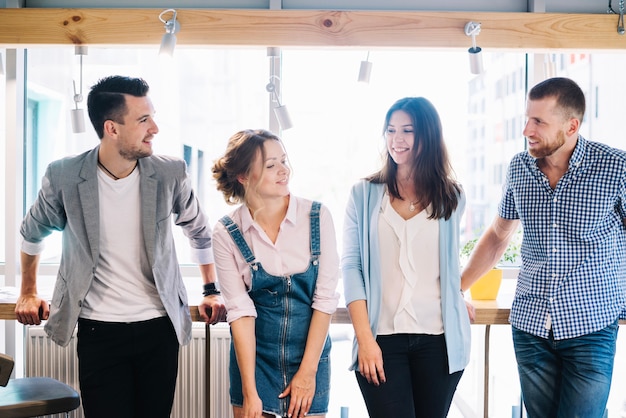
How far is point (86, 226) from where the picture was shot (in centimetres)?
195

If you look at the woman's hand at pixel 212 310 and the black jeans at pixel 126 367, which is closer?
the black jeans at pixel 126 367

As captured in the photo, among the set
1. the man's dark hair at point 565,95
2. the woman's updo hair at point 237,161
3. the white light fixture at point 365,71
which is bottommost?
the woman's updo hair at point 237,161

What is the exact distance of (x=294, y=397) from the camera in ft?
5.92

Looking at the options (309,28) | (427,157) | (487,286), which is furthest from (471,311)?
(309,28)

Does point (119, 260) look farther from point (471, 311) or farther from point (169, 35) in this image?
point (471, 311)

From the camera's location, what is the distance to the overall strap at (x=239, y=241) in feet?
6.08

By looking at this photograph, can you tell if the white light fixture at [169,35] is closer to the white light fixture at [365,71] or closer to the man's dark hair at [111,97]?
the man's dark hair at [111,97]

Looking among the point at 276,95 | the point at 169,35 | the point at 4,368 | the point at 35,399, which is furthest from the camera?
the point at 276,95

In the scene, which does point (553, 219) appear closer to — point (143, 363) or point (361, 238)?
point (361, 238)

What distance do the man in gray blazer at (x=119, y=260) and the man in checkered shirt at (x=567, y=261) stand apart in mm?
1192

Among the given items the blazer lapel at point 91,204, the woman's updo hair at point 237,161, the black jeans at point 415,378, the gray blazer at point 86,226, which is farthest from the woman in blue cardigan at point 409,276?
the blazer lapel at point 91,204

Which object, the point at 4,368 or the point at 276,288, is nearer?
the point at 4,368

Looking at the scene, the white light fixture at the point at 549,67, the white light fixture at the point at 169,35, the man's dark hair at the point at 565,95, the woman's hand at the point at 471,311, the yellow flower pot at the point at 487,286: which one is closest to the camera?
the man's dark hair at the point at 565,95

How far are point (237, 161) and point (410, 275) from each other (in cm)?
66
